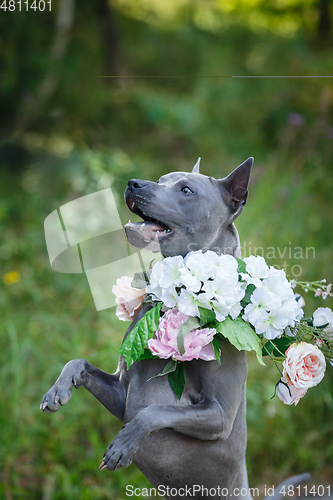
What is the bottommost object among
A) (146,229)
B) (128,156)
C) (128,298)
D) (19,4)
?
(128,156)

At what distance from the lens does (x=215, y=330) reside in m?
1.37

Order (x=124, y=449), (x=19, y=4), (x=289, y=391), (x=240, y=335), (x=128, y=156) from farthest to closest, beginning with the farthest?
(x=19, y=4) → (x=128, y=156) → (x=289, y=391) → (x=240, y=335) → (x=124, y=449)

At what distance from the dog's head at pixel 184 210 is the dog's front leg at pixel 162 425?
0.47 m

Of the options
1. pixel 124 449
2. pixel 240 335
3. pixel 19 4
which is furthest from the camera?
pixel 19 4

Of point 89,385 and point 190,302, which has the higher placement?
point 190,302

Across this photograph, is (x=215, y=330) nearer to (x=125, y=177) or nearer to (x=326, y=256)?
(x=125, y=177)

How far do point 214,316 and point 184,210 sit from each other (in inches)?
13.7

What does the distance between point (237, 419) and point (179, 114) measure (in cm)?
507

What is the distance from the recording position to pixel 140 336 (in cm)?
139

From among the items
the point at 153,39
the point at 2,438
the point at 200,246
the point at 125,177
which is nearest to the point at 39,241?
the point at 125,177

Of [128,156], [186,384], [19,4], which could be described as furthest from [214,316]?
[19,4]

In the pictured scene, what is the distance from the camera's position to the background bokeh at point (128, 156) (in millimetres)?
3164

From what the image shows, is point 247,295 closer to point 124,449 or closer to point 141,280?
point 141,280

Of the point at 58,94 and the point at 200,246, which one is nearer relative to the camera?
the point at 200,246
